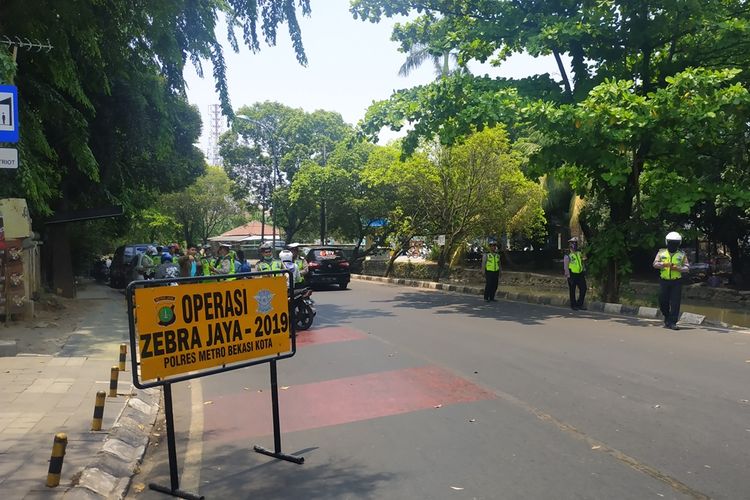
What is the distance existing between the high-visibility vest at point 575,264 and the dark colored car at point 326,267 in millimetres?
9527

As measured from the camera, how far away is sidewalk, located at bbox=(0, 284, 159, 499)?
4.23 meters

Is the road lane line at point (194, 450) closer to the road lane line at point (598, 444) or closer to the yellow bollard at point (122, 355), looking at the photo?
the yellow bollard at point (122, 355)

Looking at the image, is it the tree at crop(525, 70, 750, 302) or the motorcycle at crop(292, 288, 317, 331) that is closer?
the motorcycle at crop(292, 288, 317, 331)

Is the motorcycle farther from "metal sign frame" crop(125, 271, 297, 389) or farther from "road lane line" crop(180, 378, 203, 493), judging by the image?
"metal sign frame" crop(125, 271, 297, 389)

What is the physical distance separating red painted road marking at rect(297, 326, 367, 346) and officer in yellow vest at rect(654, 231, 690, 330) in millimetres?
5497

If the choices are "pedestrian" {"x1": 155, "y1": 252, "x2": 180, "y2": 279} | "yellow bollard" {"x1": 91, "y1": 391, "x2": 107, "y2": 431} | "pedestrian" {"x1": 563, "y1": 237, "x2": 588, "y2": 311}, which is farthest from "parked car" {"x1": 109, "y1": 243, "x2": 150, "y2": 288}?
"yellow bollard" {"x1": 91, "y1": 391, "x2": 107, "y2": 431}

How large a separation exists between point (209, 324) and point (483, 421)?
2.69 metres

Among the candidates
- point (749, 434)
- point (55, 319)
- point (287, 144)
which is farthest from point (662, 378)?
point (287, 144)

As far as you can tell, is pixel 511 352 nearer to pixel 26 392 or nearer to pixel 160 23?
pixel 26 392

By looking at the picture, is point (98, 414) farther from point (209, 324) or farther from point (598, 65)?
point (598, 65)

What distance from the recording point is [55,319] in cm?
1242

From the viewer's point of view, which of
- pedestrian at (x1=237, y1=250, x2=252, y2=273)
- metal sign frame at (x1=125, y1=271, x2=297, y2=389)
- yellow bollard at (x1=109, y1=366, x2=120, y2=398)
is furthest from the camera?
pedestrian at (x1=237, y1=250, x2=252, y2=273)

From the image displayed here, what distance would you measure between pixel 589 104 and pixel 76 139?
10.3 metres

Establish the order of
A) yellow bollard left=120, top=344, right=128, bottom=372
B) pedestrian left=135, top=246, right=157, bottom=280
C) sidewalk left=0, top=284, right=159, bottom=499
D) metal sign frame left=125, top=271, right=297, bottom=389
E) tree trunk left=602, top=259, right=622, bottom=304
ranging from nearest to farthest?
metal sign frame left=125, top=271, right=297, bottom=389 → sidewalk left=0, top=284, right=159, bottom=499 → yellow bollard left=120, top=344, right=128, bottom=372 → tree trunk left=602, top=259, right=622, bottom=304 → pedestrian left=135, top=246, right=157, bottom=280
